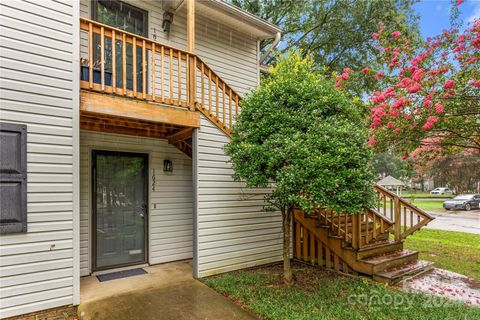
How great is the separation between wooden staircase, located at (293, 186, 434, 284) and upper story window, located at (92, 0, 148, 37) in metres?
4.87

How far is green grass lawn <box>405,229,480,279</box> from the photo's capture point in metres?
5.41

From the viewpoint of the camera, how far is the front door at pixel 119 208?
16.0 ft

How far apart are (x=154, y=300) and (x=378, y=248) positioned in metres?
3.88

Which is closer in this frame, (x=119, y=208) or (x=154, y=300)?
(x=154, y=300)

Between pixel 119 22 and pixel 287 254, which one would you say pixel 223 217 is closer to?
pixel 287 254

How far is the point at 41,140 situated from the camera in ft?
10.7

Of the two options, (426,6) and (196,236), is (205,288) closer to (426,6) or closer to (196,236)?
(196,236)

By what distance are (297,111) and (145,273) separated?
3.71 m

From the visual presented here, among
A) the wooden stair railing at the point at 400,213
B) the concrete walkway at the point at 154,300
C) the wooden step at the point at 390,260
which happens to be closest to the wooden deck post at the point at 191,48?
the concrete walkway at the point at 154,300

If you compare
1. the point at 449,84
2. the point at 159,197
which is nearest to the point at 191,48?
the point at 159,197

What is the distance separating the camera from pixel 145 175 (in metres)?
5.38

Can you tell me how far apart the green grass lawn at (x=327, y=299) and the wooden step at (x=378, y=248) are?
0.47 metres

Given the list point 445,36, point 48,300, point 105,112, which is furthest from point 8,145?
point 445,36

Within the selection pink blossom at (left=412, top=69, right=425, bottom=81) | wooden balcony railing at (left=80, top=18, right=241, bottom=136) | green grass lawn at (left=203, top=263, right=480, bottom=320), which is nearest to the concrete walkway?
green grass lawn at (left=203, top=263, right=480, bottom=320)
